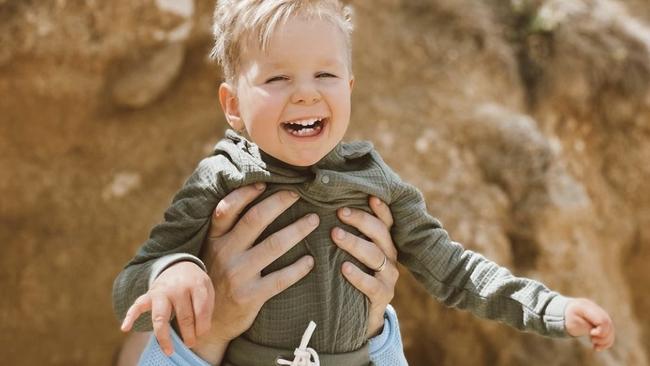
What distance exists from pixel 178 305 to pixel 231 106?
57 cm

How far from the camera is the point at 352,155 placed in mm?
1724

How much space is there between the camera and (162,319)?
1.25m

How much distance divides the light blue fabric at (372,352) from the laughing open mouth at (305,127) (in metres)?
0.52

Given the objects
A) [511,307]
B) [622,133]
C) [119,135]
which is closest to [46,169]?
[119,135]

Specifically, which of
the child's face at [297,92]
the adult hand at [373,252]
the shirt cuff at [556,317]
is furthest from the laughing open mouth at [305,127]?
the shirt cuff at [556,317]

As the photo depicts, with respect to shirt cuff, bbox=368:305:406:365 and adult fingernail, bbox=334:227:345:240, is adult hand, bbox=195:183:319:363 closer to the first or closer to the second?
adult fingernail, bbox=334:227:345:240

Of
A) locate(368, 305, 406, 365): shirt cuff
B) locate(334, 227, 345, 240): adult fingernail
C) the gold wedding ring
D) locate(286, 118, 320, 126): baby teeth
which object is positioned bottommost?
locate(368, 305, 406, 365): shirt cuff

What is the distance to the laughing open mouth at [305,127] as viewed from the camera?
1540 millimetres

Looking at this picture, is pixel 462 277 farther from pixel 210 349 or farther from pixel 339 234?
pixel 210 349

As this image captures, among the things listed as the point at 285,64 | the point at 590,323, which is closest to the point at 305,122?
the point at 285,64

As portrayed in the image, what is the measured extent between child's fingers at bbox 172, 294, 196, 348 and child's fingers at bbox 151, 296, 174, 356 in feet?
0.05

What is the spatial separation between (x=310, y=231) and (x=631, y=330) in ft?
8.64

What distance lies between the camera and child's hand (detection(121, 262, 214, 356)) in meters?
1.25

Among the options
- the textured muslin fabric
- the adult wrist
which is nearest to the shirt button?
the textured muslin fabric
